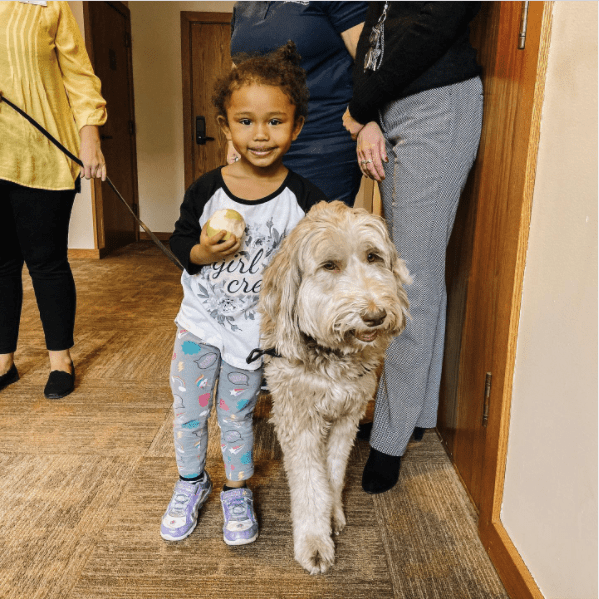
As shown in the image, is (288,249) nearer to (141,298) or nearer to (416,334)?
(416,334)

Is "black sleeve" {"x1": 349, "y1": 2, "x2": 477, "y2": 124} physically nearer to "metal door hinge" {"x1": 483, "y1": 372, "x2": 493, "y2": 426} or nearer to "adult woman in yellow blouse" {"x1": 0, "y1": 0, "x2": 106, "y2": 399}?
"metal door hinge" {"x1": 483, "y1": 372, "x2": 493, "y2": 426}

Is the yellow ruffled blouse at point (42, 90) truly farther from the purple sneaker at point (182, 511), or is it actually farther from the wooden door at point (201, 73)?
the wooden door at point (201, 73)

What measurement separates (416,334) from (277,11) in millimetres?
1065

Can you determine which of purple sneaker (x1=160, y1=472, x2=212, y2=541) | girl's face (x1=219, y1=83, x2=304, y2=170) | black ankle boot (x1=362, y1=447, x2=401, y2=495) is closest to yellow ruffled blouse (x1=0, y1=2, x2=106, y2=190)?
girl's face (x1=219, y1=83, x2=304, y2=170)

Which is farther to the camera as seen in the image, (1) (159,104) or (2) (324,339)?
(1) (159,104)

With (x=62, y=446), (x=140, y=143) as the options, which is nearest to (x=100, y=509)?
(x=62, y=446)

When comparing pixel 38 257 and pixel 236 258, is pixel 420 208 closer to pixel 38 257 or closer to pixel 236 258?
pixel 236 258

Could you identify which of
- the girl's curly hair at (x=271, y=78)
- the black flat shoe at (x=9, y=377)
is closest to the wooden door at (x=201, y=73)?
the black flat shoe at (x=9, y=377)

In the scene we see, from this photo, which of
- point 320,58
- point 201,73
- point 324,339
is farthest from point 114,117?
Result: point 324,339

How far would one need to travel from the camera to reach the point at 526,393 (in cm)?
106

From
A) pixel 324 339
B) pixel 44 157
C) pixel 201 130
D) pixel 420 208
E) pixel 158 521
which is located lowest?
pixel 158 521

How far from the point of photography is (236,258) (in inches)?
47.6

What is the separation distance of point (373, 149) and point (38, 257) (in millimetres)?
1362

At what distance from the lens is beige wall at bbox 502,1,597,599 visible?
819 mm
